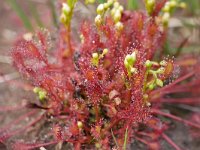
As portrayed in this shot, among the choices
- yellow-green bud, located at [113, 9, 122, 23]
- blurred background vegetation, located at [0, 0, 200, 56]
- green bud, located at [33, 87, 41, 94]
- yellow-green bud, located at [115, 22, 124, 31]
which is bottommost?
green bud, located at [33, 87, 41, 94]

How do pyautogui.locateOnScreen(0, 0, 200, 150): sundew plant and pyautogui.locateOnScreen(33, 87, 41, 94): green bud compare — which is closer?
pyautogui.locateOnScreen(0, 0, 200, 150): sundew plant

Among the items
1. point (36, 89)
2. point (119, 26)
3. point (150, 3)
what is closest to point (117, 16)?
point (119, 26)

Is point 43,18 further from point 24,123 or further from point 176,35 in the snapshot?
point 24,123

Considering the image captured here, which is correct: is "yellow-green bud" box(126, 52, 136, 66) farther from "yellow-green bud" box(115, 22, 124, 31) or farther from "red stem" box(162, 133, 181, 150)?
"red stem" box(162, 133, 181, 150)

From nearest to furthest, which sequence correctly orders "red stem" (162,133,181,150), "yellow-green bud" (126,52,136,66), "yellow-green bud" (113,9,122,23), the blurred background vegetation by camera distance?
1. "yellow-green bud" (126,52,136,66)
2. "yellow-green bud" (113,9,122,23)
3. "red stem" (162,133,181,150)
4. the blurred background vegetation

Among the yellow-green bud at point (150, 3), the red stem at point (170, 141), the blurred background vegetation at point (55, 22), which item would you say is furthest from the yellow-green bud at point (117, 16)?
the red stem at point (170, 141)

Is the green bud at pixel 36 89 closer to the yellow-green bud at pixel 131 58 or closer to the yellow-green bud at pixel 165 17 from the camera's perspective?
the yellow-green bud at pixel 131 58

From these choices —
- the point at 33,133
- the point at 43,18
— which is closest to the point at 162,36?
the point at 33,133

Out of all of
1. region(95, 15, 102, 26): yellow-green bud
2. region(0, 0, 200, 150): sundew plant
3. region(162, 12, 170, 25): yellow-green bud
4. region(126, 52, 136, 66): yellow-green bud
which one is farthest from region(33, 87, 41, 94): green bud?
region(162, 12, 170, 25): yellow-green bud

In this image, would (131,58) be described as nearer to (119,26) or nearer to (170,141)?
(119,26)
